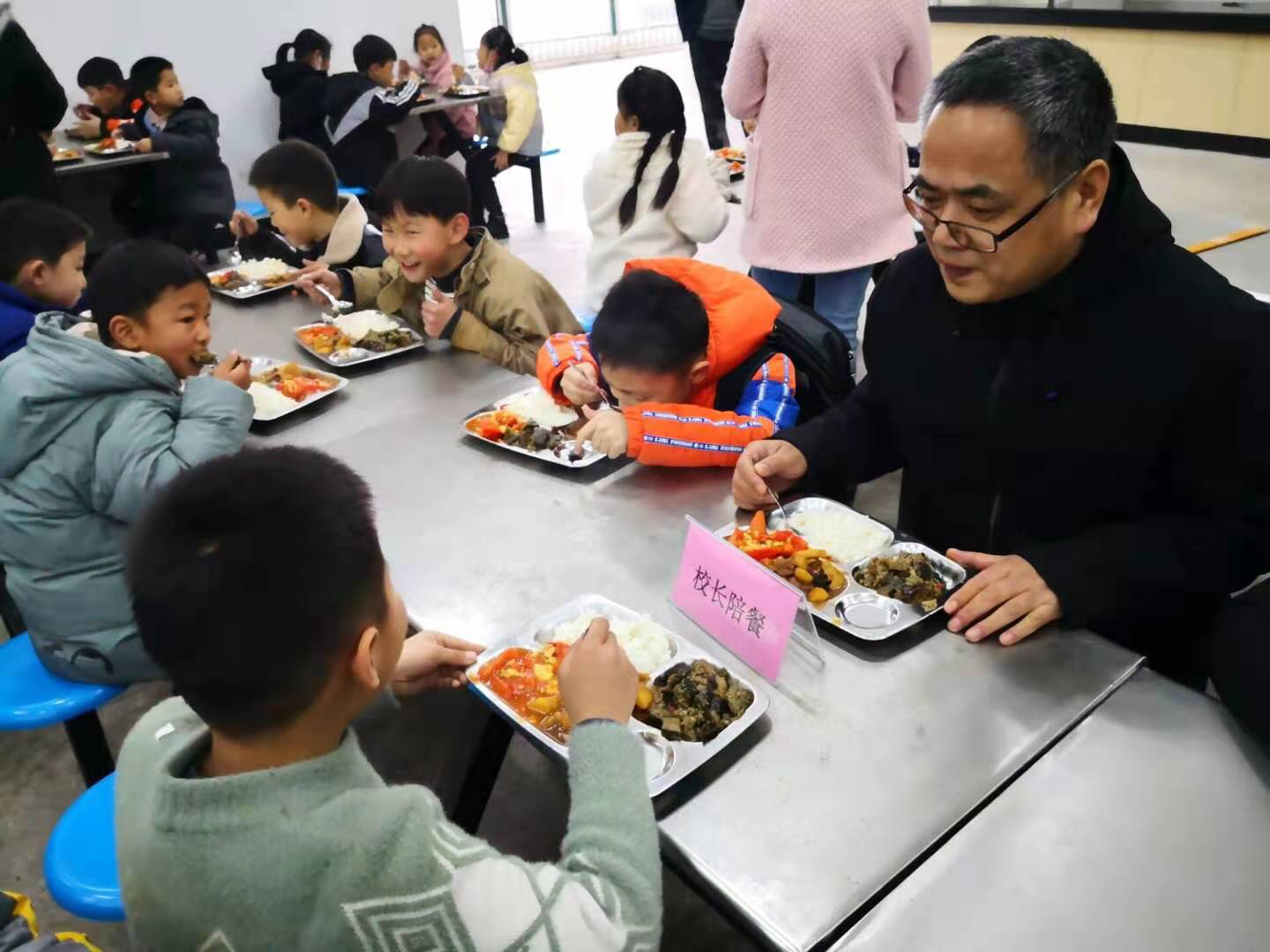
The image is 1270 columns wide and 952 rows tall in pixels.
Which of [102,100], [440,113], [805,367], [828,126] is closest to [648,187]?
[828,126]

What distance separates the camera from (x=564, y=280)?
5023mm

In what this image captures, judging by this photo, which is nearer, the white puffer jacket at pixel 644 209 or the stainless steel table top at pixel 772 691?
the stainless steel table top at pixel 772 691

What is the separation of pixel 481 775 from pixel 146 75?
15.5 ft

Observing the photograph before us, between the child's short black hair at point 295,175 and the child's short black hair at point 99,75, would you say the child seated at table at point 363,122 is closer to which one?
the child's short black hair at point 99,75

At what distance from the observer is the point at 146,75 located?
190 inches

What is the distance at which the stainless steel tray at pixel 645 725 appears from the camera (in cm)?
97

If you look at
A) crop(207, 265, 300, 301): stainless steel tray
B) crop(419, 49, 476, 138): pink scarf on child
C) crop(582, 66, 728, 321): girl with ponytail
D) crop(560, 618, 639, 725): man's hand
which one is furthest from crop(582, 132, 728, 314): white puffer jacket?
crop(419, 49, 476, 138): pink scarf on child

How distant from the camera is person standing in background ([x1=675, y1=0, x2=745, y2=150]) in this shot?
5.23 m

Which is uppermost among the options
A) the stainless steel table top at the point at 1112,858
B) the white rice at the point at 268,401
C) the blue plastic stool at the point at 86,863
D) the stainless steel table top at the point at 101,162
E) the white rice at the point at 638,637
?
the stainless steel table top at the point at 101,162

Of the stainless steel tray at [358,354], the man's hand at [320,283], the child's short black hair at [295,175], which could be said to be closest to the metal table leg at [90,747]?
the stainless steel tray at [358,354]

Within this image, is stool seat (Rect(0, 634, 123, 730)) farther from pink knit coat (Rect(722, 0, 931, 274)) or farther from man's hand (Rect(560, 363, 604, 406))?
pink knit coat (Rect(722, 0, 931, 274))

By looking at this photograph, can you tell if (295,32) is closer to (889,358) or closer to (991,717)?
(889,358)

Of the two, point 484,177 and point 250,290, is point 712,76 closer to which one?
point 484,177

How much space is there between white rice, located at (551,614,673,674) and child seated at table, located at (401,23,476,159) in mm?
5166
